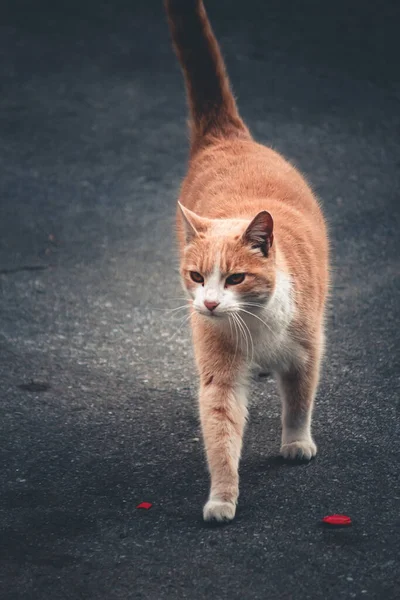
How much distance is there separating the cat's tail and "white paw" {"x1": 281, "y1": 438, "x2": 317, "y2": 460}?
5.34ft

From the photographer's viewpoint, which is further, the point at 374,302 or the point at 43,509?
the point at 374,302

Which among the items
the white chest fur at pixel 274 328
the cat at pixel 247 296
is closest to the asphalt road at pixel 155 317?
the cat at pixel 247 296

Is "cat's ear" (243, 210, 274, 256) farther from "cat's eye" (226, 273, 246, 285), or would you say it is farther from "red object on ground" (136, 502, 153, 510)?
"red object on ground" (136, 502, 153, 510)

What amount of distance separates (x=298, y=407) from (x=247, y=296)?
63 centimetres

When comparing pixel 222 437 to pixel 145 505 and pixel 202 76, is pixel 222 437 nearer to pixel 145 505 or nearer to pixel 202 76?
pixel 145 505

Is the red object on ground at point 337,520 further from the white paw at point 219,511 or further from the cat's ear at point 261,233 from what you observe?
the cat's ear at point 261,233

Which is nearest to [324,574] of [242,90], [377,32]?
[242,90]

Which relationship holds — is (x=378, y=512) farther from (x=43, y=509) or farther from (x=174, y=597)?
(x=43, y=509)

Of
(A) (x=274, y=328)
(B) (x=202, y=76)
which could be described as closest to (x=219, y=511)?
(A) (x=274, y=328)

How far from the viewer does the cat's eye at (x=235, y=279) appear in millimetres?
3182

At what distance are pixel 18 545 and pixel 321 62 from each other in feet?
21.6

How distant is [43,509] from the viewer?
3385 millimetres

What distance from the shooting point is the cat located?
3.19 m

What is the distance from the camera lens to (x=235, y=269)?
10.4ft
